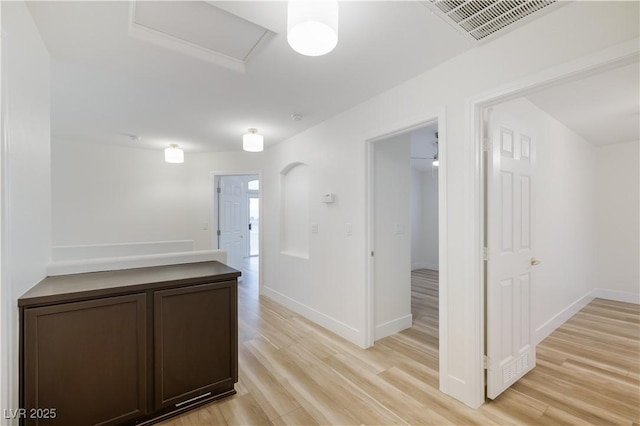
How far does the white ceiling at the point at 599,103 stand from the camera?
7.72ft

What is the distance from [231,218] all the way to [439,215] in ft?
16.3

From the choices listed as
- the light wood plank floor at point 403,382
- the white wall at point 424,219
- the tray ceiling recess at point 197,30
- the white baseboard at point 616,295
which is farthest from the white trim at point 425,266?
the tray ceiling recess at point 197,30

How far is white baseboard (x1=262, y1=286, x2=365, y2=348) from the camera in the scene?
3.01 metres

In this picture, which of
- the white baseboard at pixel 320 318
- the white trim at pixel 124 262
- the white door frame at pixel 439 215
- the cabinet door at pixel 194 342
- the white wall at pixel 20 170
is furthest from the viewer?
the white baseboard at pixel 320 318

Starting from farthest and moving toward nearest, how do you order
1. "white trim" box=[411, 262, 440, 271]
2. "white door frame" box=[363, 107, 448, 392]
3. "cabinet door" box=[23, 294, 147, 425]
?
"white trim" box=[411, 262, 440, 271]
"white door frame" box=[363, 107, 448, 392]
"cabinet door" box=[23, 294, 147, 425]

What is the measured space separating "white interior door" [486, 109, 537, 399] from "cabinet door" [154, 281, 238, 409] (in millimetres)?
1941

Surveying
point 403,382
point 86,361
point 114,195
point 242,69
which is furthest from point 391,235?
point 114,195

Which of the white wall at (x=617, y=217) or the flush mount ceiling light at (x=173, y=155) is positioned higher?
the flush mount ceiling light at (x=173, y=155)

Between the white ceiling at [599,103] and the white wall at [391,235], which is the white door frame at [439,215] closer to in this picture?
the white wall at [391,235]

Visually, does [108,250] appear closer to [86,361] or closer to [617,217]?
[86,361]

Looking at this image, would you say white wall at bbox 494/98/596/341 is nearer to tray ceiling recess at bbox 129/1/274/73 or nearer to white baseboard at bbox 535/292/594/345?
white baseboard at bbox 535/292/594/345

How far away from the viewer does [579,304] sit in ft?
13.0

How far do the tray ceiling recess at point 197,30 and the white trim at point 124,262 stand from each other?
1655 millimetres

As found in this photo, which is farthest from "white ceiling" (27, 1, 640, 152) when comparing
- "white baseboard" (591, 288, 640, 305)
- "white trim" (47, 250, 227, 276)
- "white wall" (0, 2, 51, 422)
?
"white baseboard" (591, 288, 640, 305)
